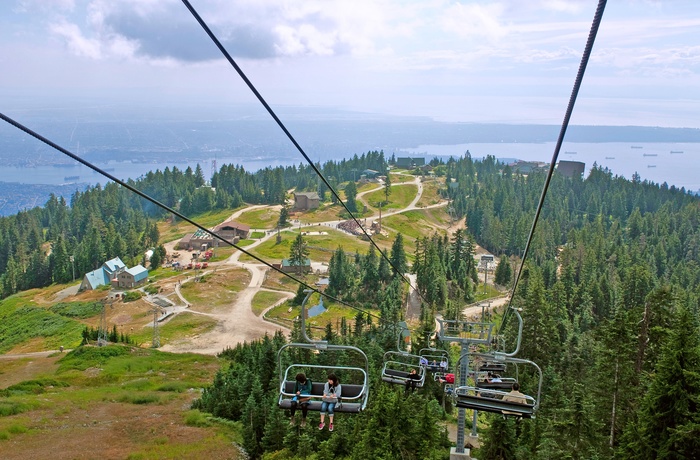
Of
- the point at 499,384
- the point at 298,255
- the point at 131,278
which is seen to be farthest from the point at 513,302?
the point at 131,278

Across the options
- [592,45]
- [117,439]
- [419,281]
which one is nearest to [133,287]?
[419,281]

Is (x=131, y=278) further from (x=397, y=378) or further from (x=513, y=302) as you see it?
(x=397, y=378)

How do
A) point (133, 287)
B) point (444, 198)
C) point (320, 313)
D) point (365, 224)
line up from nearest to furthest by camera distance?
1. point (320, 313)
2. point (133, 287)
3. point (365, 224)
4. point (444, 198)

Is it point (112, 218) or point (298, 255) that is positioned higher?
point (298, 255)

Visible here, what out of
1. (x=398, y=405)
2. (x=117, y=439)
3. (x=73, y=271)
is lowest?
(x=73, y=271)

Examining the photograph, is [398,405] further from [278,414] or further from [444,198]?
[444,198]

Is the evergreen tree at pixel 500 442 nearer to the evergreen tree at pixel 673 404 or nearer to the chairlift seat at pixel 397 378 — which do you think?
the evergreen tree at pixel 673 404

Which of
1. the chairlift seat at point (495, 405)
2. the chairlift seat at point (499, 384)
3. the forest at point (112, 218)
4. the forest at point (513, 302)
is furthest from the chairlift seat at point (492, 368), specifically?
the forest at point (112, 218)
